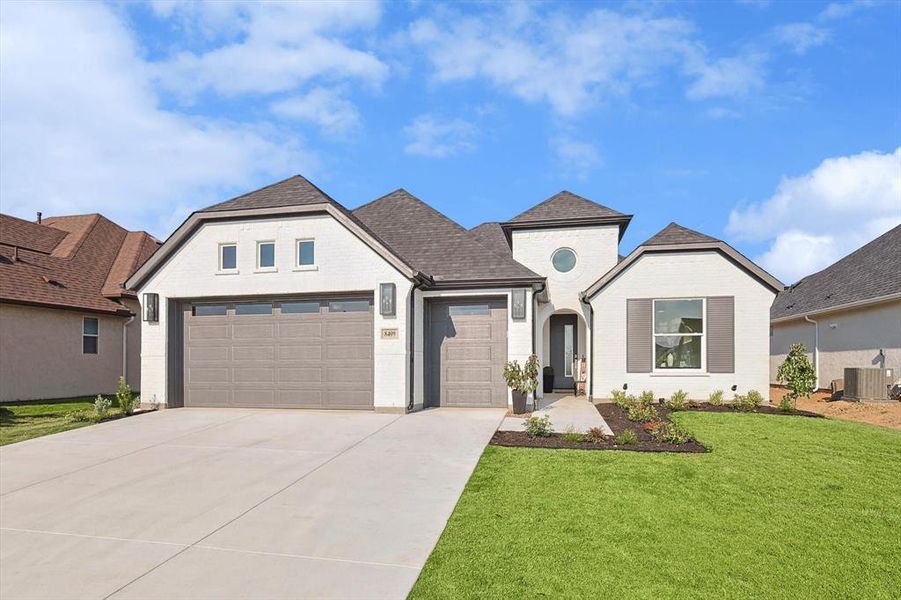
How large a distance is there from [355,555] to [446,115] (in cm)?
1043

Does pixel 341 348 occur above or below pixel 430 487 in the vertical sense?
above

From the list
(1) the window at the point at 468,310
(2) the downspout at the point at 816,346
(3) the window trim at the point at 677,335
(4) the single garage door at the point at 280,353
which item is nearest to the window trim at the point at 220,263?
(4) the single garage door at the point at 280,353

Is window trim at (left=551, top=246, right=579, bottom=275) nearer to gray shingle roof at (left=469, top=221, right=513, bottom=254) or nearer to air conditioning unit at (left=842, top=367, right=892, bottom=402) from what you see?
gray shingle roof at (left=469, top=221, right=513, bottom=254)

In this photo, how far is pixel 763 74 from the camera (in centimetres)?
1154

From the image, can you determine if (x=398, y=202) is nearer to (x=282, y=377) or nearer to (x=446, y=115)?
(x=446, y=115)

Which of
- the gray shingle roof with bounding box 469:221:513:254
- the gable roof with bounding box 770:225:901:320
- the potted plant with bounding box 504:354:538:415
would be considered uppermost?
the gray shingle roof with bounding box 469:221:513:254

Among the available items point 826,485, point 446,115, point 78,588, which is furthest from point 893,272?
point 78,588

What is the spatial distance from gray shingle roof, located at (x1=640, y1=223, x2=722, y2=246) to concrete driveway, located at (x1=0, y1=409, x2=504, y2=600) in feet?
26.6

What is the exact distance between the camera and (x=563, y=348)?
58.4 ft

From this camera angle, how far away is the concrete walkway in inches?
396

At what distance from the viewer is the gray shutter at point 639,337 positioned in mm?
14344

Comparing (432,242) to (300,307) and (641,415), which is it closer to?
(300,307)

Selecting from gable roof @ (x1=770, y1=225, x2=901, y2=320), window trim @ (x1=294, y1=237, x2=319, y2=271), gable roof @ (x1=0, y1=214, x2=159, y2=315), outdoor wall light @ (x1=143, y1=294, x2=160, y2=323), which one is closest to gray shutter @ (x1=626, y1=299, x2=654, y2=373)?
gable roof @ (x1=770, y1=225, x2=901, y2=320)

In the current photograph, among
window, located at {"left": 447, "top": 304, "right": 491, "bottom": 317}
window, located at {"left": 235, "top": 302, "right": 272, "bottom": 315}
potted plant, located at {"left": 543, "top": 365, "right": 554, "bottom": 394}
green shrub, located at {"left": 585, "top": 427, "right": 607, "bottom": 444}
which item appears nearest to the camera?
green shrub, located at {"left": 585, "top": 427, "right": 607, "bottom": 444}
